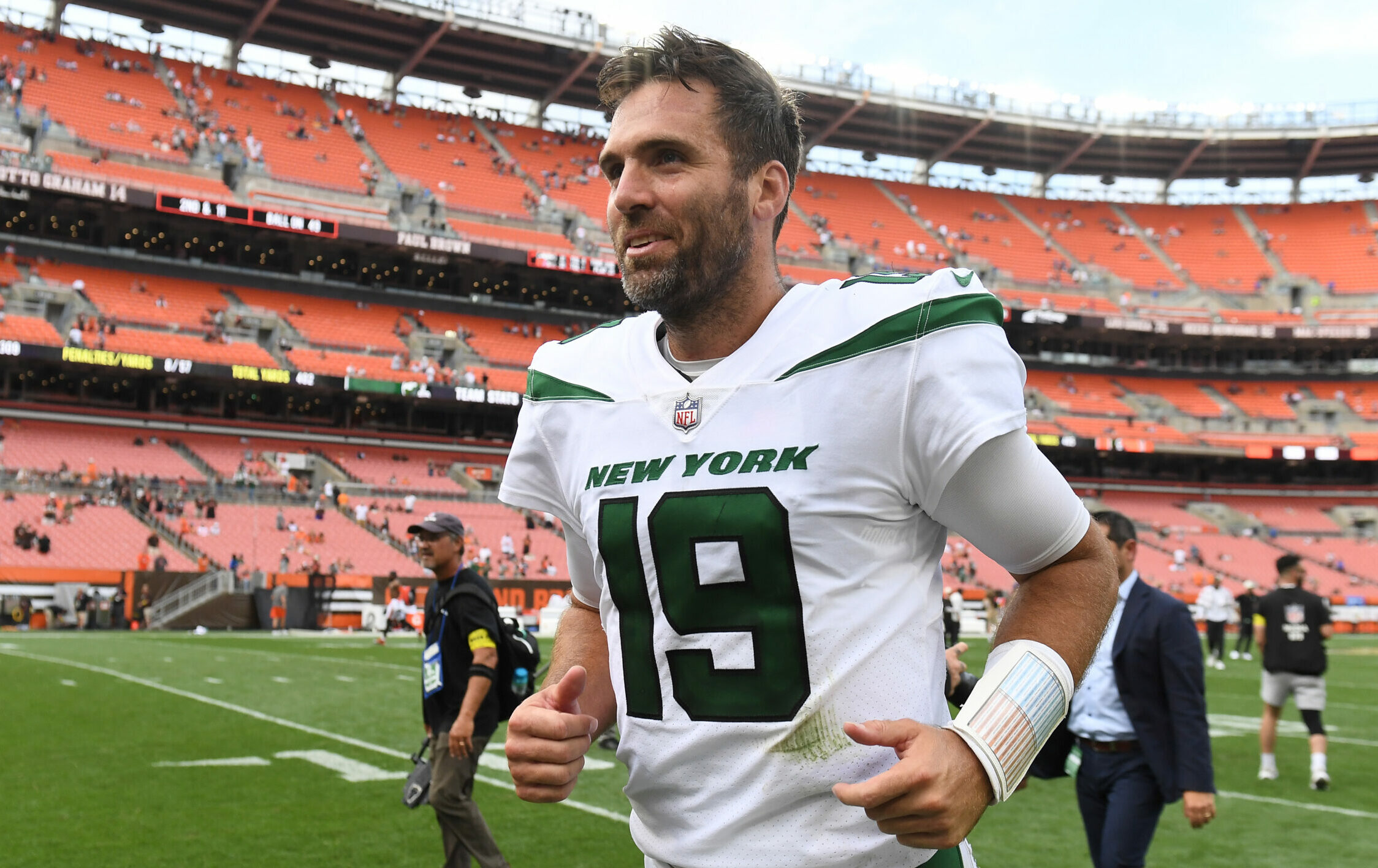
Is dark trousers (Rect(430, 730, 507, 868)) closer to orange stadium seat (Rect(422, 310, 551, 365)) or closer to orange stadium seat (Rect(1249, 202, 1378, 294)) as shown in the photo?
orange stadium seat (Rect(422, 310, 551, 365))

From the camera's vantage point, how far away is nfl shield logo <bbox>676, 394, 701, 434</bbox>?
2.08 m

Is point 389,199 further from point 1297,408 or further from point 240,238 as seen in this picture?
point 1297,408

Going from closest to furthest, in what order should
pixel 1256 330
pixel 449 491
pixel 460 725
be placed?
pixel 460 725, pixel 449 491, pixel 1256 330

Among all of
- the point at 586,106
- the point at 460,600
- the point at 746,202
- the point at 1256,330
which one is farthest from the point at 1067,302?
the point at 746,202

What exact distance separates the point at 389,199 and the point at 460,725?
43194 millimetres

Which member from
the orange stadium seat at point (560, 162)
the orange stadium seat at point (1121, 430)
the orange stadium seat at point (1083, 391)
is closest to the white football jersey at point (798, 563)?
the orange stadium seat at point (560, 162)

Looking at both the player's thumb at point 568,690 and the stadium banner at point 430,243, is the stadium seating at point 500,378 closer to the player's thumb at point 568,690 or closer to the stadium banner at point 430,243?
the stadium banner at point 430,243

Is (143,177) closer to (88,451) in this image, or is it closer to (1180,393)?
(88,451)

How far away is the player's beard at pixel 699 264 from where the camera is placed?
211cm

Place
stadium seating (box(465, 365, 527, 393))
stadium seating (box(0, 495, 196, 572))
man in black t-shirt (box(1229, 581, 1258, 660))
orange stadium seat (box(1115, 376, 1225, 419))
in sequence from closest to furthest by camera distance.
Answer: man in black t-shirt (box(1229, 581, 1258, 660)), stadium seating (box(0, 495, 196, 572)), stadium seating (box(465, 365, 527, 393)), orange stadium seat (box(1115, 376, 1225, 419))

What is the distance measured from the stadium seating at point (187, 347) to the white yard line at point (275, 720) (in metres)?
19.8

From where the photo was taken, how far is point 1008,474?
1853 mm

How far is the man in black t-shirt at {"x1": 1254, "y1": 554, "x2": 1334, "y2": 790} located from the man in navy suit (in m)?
5.69

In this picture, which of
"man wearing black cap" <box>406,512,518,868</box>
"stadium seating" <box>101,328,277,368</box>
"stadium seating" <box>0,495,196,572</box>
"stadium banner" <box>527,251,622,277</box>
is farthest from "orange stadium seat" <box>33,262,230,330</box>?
"man wearing black cap" <box>406,512,518,868</box>
